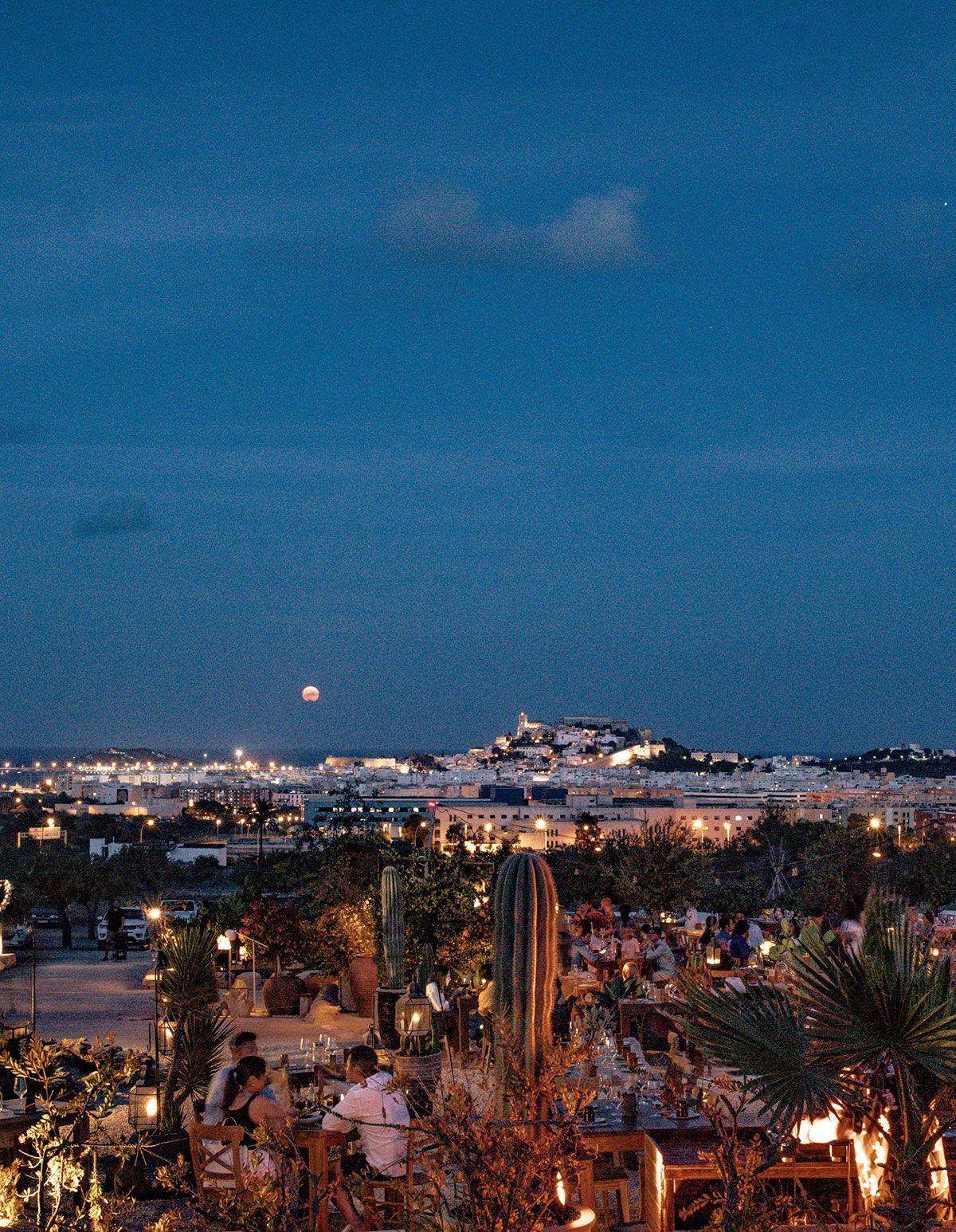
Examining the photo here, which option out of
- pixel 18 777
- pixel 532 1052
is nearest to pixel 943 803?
pixel 532 1052

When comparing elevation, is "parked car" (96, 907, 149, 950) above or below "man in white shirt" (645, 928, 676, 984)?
below

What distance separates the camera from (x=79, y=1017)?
42.5ft

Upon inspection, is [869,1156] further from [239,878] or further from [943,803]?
[943,803]

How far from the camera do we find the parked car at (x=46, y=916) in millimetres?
24948

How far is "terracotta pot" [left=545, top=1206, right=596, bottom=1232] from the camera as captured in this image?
465 cm

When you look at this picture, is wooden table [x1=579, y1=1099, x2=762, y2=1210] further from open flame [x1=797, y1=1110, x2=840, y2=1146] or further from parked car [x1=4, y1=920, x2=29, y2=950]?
parked car [x1=4, y1=920, x2=29, y2=950]

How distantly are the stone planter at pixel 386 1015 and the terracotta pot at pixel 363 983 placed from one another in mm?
1956

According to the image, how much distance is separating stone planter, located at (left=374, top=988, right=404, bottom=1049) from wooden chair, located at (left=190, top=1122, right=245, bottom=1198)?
15.3 ft

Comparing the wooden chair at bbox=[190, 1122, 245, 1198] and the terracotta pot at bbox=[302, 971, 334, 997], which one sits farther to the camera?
the terracotta pot at bbox=[302, 971, 334, 997]

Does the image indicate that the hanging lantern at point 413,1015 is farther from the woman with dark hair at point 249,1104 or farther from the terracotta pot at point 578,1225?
the terracotta pot at point 578,1225

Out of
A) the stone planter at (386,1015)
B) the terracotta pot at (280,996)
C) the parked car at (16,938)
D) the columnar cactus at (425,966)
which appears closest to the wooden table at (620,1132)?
the stone planter at (386,1015)

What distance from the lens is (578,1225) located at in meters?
4.75

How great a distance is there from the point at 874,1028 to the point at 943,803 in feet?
289

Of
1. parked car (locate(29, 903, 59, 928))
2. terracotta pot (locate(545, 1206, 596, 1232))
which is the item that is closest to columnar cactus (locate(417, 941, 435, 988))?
terracotta pot (locate(545, 1206, 596, 1232))
